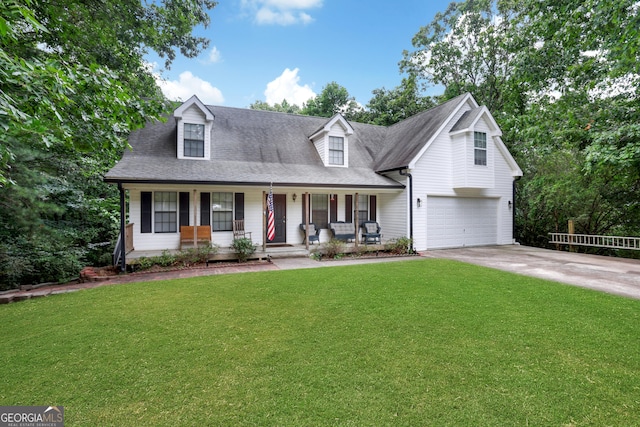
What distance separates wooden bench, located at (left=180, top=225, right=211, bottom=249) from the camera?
9.76m

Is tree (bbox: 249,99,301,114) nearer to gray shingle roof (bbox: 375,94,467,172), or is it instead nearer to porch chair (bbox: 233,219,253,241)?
gray shingle roof (bbox: 375,94,467,172)

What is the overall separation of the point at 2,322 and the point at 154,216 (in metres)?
5.53

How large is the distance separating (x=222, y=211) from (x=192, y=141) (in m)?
2.77

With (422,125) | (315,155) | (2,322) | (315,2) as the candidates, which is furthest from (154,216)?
(315,2)

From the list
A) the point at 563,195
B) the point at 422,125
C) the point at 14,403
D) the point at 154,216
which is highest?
the point at 422,125

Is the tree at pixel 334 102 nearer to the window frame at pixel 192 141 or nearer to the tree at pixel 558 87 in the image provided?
the tree at pixel 558 87

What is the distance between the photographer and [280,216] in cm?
1160

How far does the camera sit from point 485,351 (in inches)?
140

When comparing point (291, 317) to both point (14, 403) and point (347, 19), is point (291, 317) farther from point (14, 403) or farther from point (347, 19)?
point (347, 19)

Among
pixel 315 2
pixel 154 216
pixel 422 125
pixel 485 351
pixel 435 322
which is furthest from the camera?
pixel 315 2

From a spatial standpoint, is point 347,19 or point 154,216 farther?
point 347,19

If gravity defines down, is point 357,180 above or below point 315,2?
below

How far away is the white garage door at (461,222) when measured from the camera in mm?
12148

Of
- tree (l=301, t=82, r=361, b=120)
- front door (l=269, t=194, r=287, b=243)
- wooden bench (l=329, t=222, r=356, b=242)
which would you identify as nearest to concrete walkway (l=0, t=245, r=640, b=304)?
front door (l=269, t=194, r=287, b=243)
